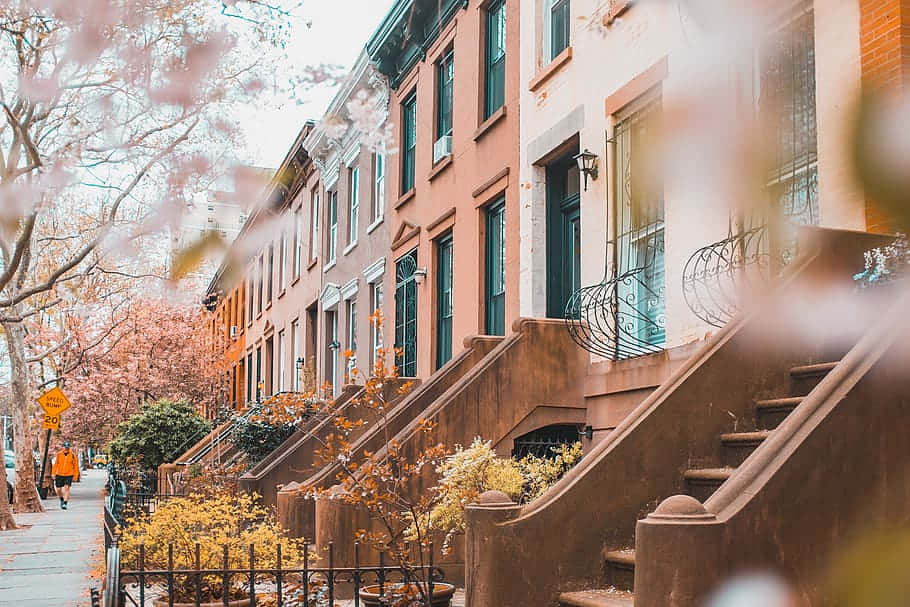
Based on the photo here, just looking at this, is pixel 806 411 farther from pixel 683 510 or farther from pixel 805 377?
pixel 805 377

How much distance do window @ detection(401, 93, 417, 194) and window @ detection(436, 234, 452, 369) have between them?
7.05 ft

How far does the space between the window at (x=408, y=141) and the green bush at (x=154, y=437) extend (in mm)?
12565

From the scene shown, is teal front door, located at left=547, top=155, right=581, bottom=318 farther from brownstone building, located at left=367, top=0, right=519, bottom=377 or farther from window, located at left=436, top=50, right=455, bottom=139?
window, located at left=436, top=50, right=455, bottom=139

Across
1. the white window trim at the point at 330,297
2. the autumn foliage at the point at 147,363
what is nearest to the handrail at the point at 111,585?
the white window trim at the point at 330,297

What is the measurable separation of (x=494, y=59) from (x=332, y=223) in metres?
9.48

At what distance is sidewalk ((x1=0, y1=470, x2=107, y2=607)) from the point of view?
1080cm

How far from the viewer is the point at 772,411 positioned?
649cm

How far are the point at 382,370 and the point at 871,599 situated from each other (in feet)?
24.7

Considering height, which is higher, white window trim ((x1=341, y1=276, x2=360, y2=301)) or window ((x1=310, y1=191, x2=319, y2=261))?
window ((x1=310, y1=191, x2=319, y2=261))

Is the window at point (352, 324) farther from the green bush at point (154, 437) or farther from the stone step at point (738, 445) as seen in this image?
the stone step at point (738, 445)

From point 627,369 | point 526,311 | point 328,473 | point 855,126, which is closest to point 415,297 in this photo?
point 526,311

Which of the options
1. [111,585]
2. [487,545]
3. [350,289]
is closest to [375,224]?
[350,289]

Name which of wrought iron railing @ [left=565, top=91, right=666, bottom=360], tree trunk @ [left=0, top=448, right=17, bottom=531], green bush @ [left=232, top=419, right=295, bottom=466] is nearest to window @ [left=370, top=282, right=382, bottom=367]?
green bush @ [left=232, top=419, right=295, bottom=466]

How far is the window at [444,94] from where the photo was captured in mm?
15211
